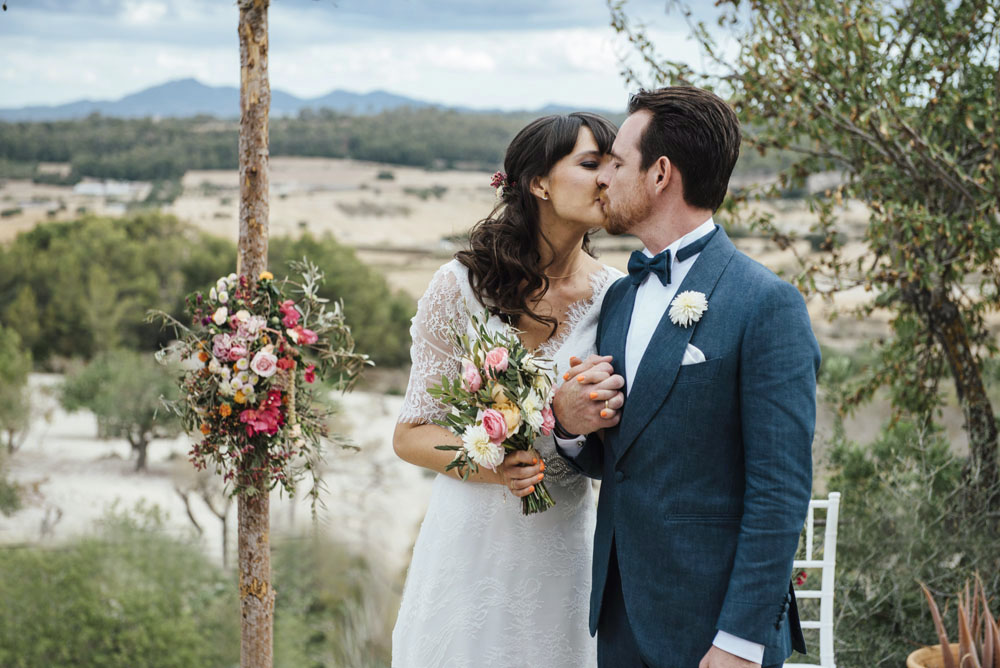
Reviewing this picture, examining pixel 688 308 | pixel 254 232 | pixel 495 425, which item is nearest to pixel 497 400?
pixel 495 425

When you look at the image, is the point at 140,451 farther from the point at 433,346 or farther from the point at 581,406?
the point at 581,406

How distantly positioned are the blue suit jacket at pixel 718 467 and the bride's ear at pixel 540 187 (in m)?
0.54

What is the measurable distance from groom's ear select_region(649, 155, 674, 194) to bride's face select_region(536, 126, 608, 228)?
16.4 inches

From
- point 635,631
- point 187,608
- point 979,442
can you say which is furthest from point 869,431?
point 635,631

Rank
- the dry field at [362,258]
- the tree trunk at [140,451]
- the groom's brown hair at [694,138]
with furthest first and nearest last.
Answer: the tree trunk at [140,451] → the dry field at [362,258] → the groom's brown hair at [694,138]

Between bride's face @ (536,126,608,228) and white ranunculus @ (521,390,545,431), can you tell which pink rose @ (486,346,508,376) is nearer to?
white ranunculus @ (521,390,545,431)

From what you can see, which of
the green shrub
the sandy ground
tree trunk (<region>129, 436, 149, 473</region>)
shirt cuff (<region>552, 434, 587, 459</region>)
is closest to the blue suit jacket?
shirt cuff (<region>552, 434, 587, 459</region>)

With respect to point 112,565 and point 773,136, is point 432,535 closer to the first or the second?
point 773,136

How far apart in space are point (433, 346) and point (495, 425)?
1.63 feet

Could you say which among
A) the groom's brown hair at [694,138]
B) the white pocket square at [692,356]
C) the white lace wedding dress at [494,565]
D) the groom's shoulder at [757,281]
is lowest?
the white lace wedding dress at [494,565]

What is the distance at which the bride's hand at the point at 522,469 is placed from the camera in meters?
1.77

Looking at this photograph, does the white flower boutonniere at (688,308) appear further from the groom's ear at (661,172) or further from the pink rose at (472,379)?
the pink rose at (472,379)

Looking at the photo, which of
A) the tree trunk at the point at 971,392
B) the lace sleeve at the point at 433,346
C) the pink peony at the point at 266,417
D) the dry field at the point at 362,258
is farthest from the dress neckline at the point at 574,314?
the dry field at the point at 362,258

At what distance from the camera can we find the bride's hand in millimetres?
1770
